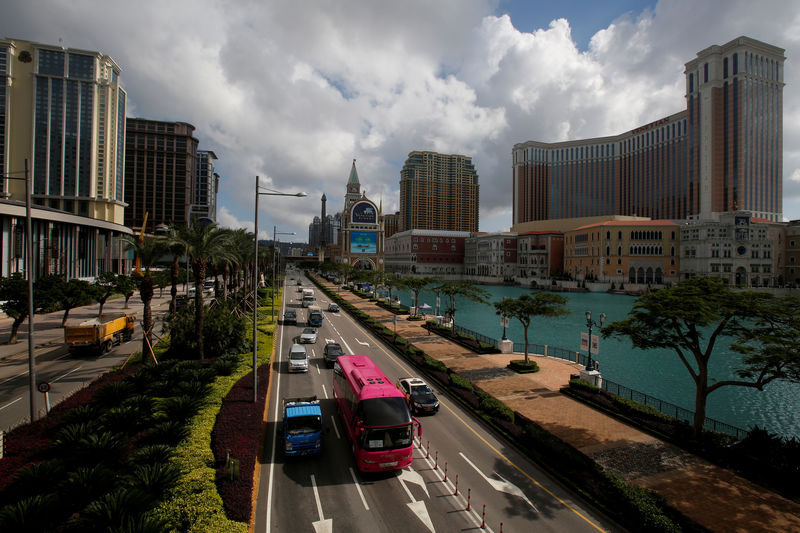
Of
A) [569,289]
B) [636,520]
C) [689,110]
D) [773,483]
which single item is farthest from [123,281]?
[689,110]

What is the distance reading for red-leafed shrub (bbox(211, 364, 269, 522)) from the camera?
36.1 ft

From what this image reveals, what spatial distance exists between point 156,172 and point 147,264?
18355cm

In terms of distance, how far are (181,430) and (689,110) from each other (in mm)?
181356

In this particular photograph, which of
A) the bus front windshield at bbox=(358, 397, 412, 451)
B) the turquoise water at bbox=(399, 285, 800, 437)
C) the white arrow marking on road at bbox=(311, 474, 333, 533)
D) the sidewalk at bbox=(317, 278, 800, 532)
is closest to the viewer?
the white arrow marking on road at bbox=(311, 474, 333, 533)

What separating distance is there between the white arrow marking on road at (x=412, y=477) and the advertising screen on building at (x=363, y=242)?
147276 mm

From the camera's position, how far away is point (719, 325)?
18.4m

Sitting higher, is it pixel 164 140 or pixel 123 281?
pixel 164 140

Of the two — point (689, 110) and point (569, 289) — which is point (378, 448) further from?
point (689, 110)

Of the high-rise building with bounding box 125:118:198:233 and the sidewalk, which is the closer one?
the sidewalk

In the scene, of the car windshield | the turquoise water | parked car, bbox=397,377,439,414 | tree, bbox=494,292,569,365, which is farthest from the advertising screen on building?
the car windshield

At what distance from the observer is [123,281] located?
52406 millimetres

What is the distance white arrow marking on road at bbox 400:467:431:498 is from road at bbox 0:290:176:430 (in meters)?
15.3

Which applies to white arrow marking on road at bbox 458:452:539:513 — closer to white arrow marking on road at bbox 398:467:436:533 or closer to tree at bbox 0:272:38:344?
white arrow marking on road at bbox 398:467:436:533

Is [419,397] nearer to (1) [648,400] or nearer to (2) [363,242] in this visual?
(1) [648,400]
